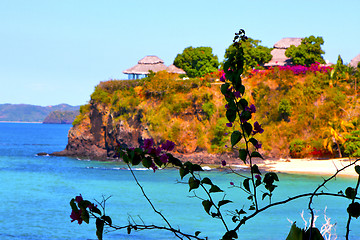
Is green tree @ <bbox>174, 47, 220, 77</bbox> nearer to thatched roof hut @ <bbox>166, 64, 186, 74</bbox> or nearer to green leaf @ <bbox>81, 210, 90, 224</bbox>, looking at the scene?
thatched roof hut @ <bbox>166, 64, 186, 74</bbox>

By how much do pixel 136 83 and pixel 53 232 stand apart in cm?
3099

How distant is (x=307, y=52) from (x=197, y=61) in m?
11.7

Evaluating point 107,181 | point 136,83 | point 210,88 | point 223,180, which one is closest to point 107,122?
point 136,83

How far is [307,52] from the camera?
165 ft

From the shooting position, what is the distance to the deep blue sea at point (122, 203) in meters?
23.6

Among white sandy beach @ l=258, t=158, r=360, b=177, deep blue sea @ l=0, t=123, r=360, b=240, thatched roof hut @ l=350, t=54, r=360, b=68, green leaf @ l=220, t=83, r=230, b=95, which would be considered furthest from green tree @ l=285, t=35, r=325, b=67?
green leaf @ l=220, t=83, r=230, b=95

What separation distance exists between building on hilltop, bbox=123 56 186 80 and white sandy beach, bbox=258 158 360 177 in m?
17.2

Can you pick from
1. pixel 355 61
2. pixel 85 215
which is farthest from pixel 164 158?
pixel 355 61

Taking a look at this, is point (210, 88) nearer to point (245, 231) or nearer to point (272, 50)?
point (272, 50)

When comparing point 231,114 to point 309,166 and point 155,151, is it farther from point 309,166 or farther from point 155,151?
point 309,166

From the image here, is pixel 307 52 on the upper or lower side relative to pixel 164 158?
upper

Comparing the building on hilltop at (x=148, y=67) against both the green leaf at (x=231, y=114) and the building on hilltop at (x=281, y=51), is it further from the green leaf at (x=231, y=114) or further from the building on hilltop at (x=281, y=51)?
the green leaf at (x=231, y=114)

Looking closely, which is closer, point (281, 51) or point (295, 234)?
point (295, 234)

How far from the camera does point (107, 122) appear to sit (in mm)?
55281
